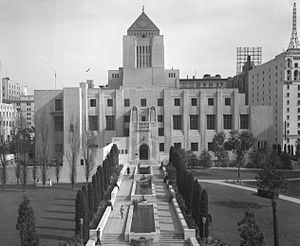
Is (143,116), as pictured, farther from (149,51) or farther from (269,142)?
(269,142)

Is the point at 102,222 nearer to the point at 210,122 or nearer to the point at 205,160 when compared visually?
the point at 205,160

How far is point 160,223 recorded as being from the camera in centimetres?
3064

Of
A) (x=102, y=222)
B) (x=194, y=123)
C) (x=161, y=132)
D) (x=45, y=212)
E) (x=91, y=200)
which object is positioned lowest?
(x=45, y=212)

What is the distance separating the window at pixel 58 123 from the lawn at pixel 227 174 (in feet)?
85.0

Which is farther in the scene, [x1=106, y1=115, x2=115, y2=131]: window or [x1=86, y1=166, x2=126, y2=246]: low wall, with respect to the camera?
[x1=106, y1=115, x2=115, y2=131]: window

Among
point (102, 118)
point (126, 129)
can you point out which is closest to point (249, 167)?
point (126, 129)

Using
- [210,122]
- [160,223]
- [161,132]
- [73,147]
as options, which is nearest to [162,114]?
[161,132]

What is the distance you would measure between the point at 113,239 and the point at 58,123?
4637cm

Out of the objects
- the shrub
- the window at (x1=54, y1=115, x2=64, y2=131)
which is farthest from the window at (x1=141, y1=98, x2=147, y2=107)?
the window at (x1=54, y1=115, x2=64, y2=131)

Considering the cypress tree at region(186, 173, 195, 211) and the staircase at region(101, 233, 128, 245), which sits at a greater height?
the cypress tree at region(186, 173, 195, 211)

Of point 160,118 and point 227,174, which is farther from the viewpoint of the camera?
point 160,118

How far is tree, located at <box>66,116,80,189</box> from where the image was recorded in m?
52.2

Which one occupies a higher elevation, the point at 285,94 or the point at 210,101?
the point at 285,94

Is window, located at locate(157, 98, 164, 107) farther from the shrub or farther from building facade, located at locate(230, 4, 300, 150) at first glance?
building facade, located at locate(230, 4, 300, 150)
